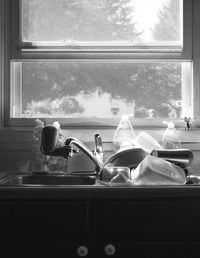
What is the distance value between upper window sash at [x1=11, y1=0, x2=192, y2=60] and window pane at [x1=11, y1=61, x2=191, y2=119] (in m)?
0.05

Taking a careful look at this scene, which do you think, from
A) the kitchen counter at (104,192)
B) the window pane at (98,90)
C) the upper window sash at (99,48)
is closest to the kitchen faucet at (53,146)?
the kitchen counter at (104,192)

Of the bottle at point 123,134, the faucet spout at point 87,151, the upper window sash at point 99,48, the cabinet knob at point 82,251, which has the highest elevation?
the upper window sash at point 99,48

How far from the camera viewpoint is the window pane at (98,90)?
2.46m

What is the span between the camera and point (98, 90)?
2.46m

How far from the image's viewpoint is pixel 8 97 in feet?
8.00

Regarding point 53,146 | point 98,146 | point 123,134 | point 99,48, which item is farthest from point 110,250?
point 99,48

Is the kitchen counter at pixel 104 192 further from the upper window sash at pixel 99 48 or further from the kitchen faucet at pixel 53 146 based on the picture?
the upper window sash at pixel 99 48

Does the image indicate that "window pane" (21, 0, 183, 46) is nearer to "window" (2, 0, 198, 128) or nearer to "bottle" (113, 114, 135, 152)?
"window" (2, 0, 198, 128)

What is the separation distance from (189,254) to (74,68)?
47.9 inches

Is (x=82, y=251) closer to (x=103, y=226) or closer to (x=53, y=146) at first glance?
(x=103, y=226)

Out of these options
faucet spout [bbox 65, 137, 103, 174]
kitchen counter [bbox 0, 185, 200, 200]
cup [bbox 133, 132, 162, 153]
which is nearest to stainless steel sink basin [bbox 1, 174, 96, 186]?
faucet spout [bbox 65, 137, 103, 174]

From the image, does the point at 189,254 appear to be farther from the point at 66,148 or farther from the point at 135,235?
the point at 66,148

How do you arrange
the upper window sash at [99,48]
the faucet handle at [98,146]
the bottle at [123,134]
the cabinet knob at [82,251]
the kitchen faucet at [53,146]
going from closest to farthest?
the cabinet knob at [82,251]
the kitchen faucet at [53,146]
the faucet handle at [98,146]
the bottle at [123,134]
the upper window sash at [99,48]

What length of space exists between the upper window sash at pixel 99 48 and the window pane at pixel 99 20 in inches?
1.0
